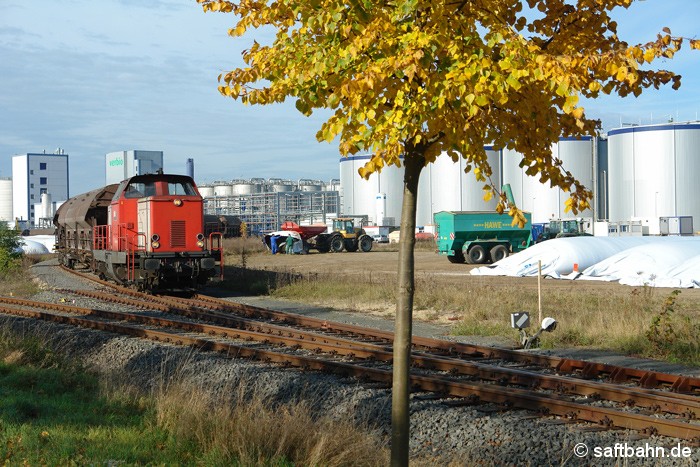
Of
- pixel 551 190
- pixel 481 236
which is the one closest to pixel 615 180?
pixel 551 190

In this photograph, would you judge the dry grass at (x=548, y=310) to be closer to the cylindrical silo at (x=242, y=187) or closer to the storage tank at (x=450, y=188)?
the storage tank at (x=450, y=188)

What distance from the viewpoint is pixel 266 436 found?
20.1 feet

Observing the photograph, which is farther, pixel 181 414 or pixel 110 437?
pixel 181 414

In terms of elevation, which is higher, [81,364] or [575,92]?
[575,92]

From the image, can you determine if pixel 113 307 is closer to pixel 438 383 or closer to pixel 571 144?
pixel 438 383

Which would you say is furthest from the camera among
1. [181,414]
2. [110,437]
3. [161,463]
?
[181,414]

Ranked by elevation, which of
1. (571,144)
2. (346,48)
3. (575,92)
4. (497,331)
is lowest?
(497,331)

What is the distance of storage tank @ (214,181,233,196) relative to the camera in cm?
12031

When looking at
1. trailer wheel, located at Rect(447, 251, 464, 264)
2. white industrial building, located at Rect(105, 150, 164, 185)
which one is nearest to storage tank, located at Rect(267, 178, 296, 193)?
white industrial building, located at Rect(105, 150, 164, 185)

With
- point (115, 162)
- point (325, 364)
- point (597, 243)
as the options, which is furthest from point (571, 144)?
point (325, 364)

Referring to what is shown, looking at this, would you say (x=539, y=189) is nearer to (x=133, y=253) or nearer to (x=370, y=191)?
(x=370, y=191)

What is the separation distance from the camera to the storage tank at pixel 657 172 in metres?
69.5

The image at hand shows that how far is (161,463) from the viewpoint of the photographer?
5602mm

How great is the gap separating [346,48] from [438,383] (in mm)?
5271
